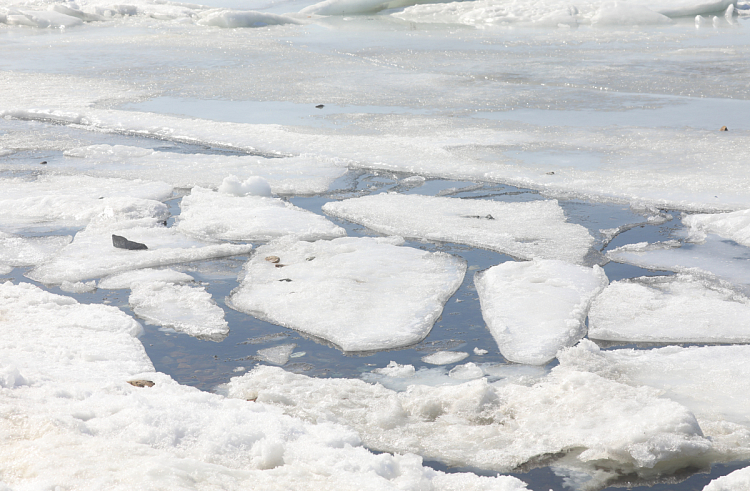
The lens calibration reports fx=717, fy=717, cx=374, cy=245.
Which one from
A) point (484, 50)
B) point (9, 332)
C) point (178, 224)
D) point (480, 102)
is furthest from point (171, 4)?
point (9, 332)

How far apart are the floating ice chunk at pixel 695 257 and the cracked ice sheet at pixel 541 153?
1.80 feet

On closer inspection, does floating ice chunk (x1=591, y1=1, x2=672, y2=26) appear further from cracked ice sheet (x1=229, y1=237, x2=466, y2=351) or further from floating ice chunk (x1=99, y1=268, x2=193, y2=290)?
floating ice chunk (x1=99, y1=268, x2=193, y2=290)

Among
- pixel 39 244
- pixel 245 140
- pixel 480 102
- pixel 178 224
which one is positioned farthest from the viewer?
pixel 480 102

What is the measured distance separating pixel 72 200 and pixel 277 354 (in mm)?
2208

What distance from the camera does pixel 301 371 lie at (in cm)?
223

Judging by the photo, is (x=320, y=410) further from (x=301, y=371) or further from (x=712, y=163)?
(x=712, y=163)

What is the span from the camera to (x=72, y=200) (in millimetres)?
3971

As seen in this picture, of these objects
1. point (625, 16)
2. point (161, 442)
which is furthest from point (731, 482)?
point (625, 16)

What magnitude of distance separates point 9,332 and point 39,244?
113 cm

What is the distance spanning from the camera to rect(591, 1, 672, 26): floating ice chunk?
43.8ft

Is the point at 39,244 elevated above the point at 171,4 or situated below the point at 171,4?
below

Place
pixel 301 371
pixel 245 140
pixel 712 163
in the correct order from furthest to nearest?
pixel 245 140 → pixel 712 163 → pixel 301 371

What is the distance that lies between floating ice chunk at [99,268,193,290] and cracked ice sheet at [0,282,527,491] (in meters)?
0.75

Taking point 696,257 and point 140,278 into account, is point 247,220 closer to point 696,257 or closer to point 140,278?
point 140,278
